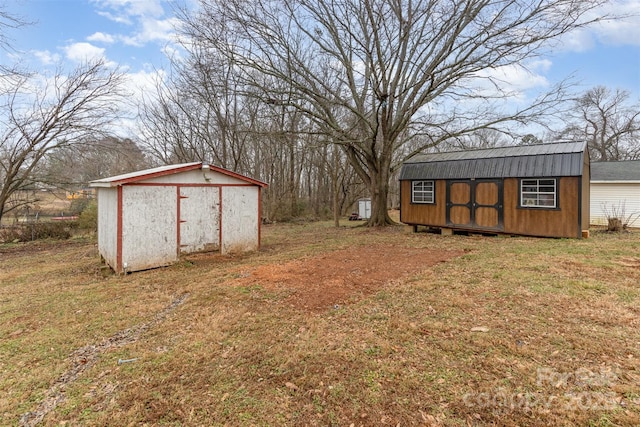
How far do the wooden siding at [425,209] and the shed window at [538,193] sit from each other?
2216mm

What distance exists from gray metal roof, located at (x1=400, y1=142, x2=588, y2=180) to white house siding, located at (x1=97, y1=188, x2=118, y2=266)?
8978mm

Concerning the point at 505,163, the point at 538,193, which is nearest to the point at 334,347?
the point at 538,193

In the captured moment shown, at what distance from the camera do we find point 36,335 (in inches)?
144

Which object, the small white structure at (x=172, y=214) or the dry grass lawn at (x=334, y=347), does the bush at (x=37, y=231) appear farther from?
the dry grass lawn at (x=334, y=347)

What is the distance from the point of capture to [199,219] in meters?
7.36

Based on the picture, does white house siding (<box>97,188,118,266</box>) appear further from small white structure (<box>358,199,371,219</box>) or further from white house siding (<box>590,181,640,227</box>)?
white house siding (<box>590,181,640,227</box>)

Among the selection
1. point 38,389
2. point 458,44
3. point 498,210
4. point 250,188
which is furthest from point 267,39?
point 38,389

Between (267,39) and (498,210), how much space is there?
29.3 ft

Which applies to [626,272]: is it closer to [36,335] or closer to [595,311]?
[595,311]

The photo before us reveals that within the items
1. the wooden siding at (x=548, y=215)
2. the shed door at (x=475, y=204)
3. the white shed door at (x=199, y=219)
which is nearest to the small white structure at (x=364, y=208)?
the shed door at (x=475, y=204)

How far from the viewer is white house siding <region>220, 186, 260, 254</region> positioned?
7.84 metres

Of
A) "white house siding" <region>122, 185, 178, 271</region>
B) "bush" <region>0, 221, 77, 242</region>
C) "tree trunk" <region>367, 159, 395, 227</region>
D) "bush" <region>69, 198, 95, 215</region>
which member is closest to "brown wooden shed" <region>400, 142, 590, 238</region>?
"tree trunk" <region>367, 159, 395, 227</region>

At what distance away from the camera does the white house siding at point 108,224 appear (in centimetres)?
632

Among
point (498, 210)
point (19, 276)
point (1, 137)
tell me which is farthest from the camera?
point (1, 137)
